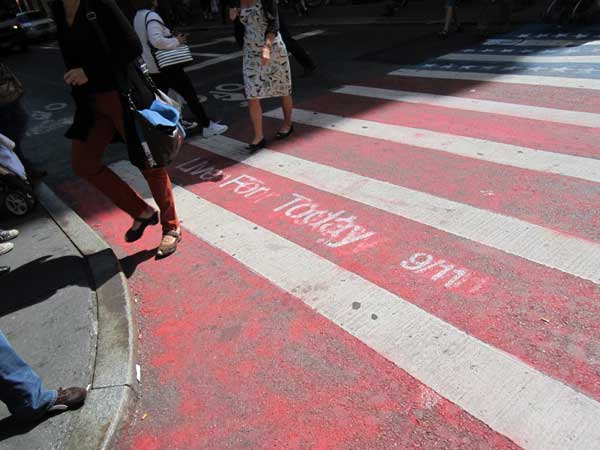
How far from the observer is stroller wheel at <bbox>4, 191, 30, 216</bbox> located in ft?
16.6

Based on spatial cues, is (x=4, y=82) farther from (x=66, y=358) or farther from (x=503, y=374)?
(x=503, y=374)

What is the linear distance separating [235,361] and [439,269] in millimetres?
1513

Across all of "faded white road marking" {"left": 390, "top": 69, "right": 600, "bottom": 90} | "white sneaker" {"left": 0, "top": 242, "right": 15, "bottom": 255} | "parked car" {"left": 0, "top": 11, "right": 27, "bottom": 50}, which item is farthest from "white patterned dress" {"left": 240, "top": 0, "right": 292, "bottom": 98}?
"parked car" {"left": 0, "top": 11, "right": 27, "bottom": 50}

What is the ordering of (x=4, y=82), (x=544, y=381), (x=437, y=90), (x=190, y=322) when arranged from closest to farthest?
(x=544, y=381), (x=190, y=322), (x=4, y=82), (x=437, y=90)

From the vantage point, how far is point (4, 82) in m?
5.57

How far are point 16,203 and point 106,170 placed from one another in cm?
168

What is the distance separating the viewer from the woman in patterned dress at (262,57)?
544 centimetres

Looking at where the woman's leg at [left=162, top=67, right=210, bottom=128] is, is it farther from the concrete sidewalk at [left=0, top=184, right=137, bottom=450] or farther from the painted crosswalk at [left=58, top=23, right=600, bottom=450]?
the concrete sidewalk at [left=0, top=184, right=137, bottom=450]

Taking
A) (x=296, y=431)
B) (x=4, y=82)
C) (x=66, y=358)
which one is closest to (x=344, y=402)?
(x=296, y=431)

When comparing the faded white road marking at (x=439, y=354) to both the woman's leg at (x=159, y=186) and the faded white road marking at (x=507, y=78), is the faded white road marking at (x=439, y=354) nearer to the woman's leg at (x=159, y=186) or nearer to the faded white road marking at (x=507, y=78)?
the woman's leg at (x=159, y=186)

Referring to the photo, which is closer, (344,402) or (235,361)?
(344,402)

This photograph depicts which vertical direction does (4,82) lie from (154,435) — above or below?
above

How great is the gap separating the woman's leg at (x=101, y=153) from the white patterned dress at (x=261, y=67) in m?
2.27

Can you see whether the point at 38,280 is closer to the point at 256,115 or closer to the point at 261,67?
the point at 256,115
